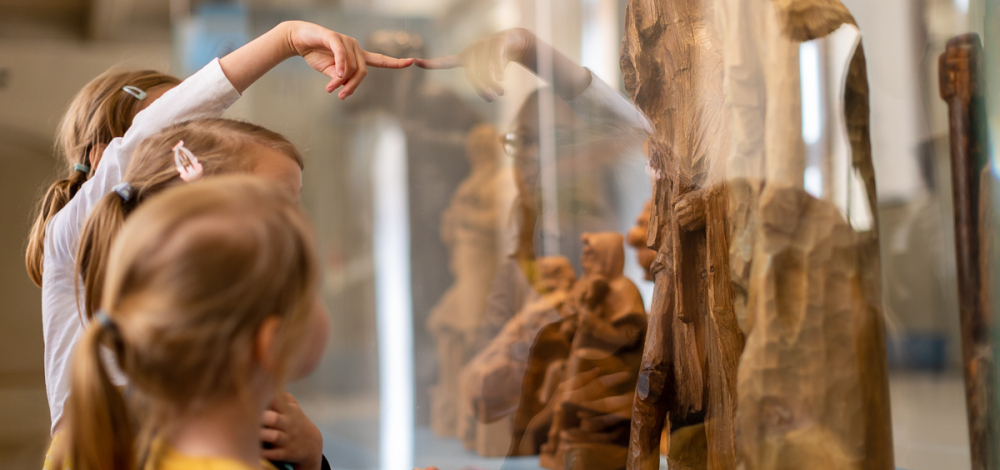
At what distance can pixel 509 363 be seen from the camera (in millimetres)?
945

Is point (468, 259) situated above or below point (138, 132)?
below

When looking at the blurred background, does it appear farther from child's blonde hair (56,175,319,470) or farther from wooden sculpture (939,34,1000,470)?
child's blonde hair (56,175,319,470)

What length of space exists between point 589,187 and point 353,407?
0.70 meters

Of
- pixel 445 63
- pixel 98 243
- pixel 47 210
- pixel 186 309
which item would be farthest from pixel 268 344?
pixel 445 63

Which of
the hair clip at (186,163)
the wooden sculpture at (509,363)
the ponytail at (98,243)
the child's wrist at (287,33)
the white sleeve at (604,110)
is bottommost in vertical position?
the wooden sculpture at (509,363)

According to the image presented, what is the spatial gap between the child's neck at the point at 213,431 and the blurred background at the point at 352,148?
A: 0.57 meters

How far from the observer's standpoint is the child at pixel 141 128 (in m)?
0.60

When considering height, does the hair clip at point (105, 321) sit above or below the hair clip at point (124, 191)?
below

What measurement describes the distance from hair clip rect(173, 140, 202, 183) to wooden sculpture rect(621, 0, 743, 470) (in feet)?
1.20

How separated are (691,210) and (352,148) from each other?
0.99 meters

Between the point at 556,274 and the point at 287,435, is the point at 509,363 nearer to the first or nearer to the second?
the point at 556,274

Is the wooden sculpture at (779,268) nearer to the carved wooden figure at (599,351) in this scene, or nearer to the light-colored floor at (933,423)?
the light-colored floor at (933,423)

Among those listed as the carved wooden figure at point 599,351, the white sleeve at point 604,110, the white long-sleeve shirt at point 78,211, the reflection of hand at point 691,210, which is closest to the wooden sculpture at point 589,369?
the carved wooden figure at point 599,351

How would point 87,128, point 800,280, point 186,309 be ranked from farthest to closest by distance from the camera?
point 87,128 → point 800,280 → point 186,309
